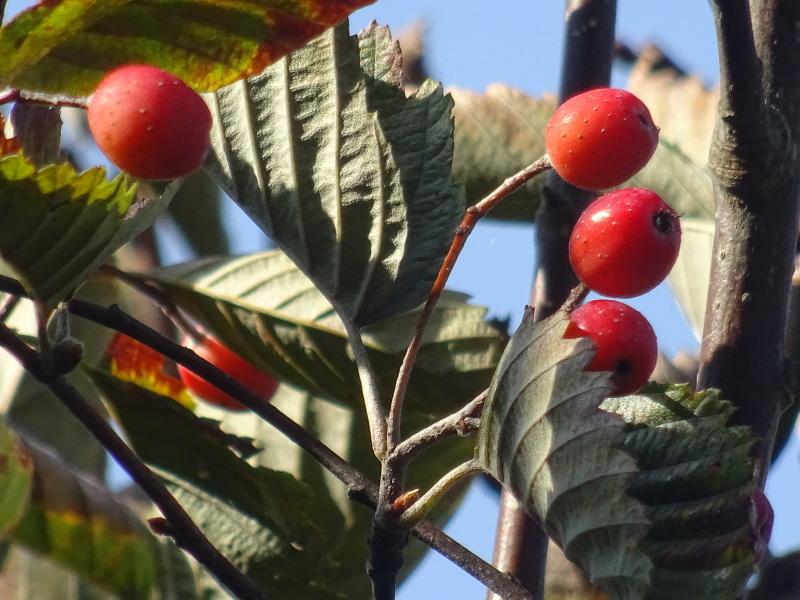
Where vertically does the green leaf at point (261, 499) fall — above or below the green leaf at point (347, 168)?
below

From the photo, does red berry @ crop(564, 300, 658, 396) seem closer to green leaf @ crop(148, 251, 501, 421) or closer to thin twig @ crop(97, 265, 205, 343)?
green leaf @ crop(148, 251, 501, 421)

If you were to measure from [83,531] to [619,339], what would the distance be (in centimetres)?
58

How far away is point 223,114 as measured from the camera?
3.37 feet

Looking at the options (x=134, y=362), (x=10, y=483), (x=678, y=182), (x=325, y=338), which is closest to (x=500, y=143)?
(x=678, y=182)

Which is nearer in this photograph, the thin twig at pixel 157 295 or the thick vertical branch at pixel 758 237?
the thick vertical branch at pixel 758 237

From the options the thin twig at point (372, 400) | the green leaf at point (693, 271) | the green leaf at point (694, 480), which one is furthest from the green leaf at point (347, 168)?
the green leaf at point (693, 271)

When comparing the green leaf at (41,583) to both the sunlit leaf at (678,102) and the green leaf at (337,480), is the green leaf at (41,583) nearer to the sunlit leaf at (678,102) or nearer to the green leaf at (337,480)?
the green leaf at (337,480)

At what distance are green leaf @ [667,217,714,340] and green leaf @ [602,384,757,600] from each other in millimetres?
849

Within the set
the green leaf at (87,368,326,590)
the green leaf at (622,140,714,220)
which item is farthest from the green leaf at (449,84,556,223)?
the green leaf at (87,368,326,590)

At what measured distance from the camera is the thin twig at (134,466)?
0.80 m

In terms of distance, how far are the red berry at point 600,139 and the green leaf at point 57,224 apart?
0.35 meters

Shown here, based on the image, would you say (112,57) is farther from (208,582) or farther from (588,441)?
(208,582)

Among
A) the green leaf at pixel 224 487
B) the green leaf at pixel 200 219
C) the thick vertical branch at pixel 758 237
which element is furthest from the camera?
the green leaf at pixel 200 219

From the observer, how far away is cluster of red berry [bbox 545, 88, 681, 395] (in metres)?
0.84
